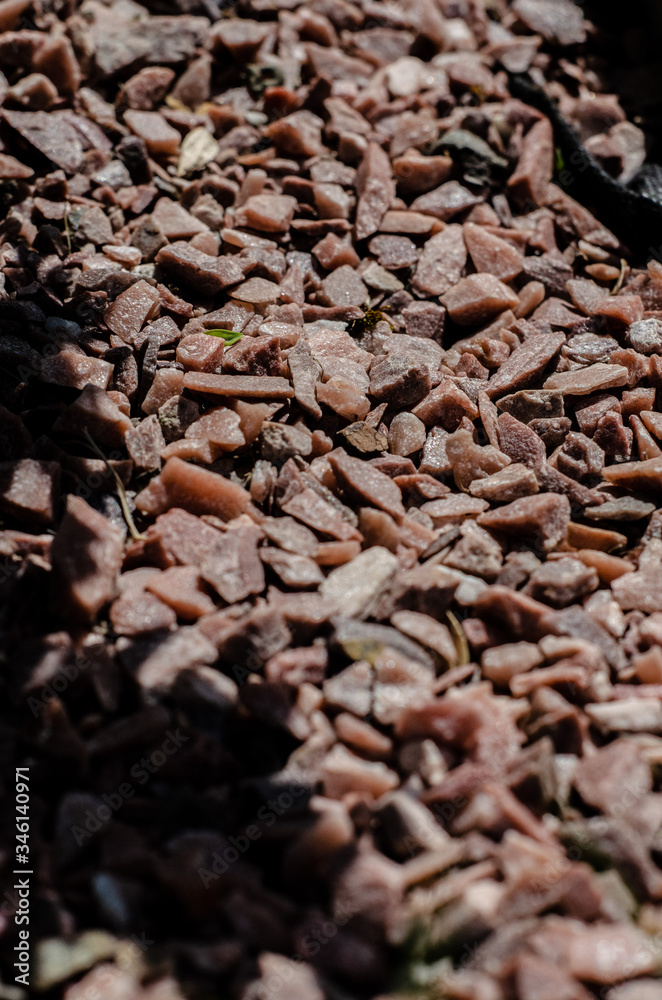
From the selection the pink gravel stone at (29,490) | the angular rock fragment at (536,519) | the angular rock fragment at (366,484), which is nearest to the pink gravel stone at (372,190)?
the angular rock fragment at (366,484)

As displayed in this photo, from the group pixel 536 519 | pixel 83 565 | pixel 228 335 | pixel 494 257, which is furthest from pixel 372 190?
pixel 83 565

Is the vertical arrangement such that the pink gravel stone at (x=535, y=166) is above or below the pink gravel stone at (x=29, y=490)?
above

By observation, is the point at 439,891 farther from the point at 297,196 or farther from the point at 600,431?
the point at 297,196

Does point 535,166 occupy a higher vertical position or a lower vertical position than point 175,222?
higher

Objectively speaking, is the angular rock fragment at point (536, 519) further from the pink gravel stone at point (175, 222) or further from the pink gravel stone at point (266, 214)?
the pink gravel stone at point (175, 222)

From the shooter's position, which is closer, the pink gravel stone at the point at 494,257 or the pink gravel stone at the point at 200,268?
the pink gravel stone at the point at 200,268

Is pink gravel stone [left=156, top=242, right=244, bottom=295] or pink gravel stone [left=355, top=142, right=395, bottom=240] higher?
pink gravel stone [left=355, top=142, right=395, bottom=240]

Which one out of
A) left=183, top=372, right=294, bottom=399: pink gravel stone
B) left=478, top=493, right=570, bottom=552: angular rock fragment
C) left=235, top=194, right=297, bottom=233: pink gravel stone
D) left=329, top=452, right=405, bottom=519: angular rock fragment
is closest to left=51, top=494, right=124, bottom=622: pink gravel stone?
left=183, top=372, right=294, bottom=399: pink gravel stone

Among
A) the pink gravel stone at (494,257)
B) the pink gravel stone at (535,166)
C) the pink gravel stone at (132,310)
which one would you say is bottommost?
the pink gravel stone at (132,310)

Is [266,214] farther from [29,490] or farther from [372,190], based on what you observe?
[29,490]

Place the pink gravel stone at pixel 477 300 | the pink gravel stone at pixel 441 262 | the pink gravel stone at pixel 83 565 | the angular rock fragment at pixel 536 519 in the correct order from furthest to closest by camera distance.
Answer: the pink gravel stone at pixel 441 262 → the pink gravel stone at pixel 477 300 → the angular rock fragment at pixel 536 519 → the pink gravel stone at pixel 83 565

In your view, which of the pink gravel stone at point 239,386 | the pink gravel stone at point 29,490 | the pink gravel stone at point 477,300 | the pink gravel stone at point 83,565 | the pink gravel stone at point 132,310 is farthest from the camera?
A: the pink gravel stone at point 477,300

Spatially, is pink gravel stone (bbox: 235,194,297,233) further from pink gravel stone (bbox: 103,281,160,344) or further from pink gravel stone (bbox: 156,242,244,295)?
pink gravel stone (bbox: 103,281,160,344)
